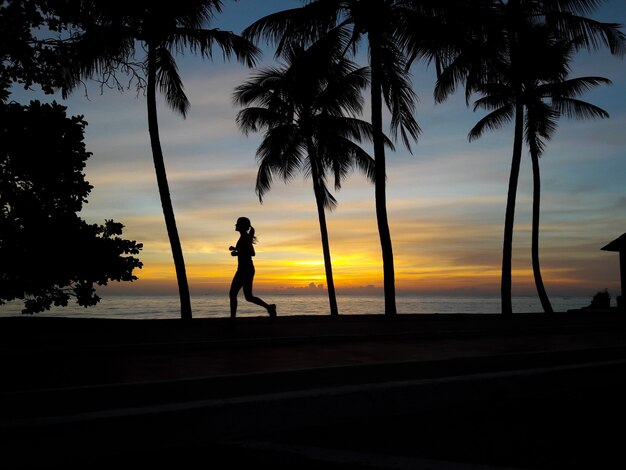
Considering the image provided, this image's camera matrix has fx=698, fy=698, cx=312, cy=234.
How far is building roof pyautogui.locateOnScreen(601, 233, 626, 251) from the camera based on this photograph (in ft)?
99.3

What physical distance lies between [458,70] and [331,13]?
7071 mm

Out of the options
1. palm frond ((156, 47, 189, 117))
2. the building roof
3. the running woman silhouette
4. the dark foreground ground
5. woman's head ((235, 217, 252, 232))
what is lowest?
the dark foreground ground

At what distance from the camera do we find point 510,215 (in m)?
28.4

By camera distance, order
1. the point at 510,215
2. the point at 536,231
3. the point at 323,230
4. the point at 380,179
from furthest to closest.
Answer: the point at 323,230 → the point at 536,231 → the point at 510,215 → the point at 380,179

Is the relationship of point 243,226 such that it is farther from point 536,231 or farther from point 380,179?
point 536,231

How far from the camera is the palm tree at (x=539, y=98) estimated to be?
2992 centimetres

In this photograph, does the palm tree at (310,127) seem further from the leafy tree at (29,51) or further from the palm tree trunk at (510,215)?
the leafy tree at (29,51)

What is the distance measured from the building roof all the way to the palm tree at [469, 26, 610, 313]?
3.16 meters

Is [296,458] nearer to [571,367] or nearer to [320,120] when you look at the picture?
[571,367]

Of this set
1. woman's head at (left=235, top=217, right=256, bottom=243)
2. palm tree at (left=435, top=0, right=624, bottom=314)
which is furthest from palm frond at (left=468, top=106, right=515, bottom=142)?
woman's head at (left=235, top=217, right=256, bottom=243)

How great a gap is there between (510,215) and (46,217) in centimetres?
2061

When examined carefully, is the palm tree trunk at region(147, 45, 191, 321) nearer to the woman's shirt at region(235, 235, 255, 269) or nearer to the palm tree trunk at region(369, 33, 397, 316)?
the palm tree trunk at region(369, 33, 397, 316)

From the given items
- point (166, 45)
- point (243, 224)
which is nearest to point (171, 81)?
point (166, 45)

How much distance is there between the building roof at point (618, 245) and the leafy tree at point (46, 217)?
24190 mm
